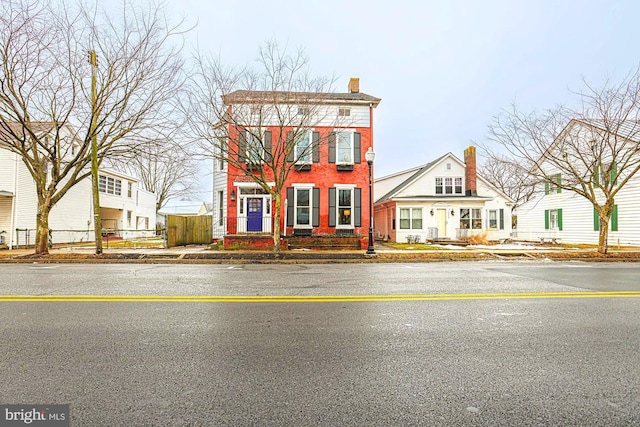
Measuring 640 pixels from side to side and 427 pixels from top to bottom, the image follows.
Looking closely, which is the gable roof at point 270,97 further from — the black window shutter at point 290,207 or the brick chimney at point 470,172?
the brick chimney at point 470,172

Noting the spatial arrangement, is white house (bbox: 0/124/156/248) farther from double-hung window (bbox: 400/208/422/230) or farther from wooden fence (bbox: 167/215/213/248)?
double-hung window (bbox: 400/208/422/230)

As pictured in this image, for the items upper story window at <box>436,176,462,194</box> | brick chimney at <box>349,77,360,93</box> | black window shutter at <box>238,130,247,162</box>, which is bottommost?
upper story window at <box>436,176,462,194</box>

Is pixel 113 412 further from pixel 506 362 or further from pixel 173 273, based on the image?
pixel 173 273

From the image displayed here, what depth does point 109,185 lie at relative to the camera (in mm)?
28562

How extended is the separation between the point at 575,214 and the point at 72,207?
111ft

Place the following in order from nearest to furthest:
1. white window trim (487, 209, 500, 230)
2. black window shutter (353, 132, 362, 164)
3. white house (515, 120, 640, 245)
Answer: white house (515, 120, 640, 245)
black window shutter (353, 132, 362, 164)
white window trim (487, 209, 500, 230)

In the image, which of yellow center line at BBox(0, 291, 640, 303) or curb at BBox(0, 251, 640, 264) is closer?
yellow center line at BBox(0, 291, 640, 303)

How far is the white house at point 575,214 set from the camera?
64.3 ft

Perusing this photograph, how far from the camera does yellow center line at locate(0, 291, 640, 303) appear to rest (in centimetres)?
618

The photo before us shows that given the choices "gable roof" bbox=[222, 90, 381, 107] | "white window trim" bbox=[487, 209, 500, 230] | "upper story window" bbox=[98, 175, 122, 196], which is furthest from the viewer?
"upper story window" bbox=[98, 175, 122, 196]

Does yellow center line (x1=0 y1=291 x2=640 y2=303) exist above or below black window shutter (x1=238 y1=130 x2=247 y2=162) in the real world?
below

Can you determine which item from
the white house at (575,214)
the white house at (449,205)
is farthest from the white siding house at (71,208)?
the white house at (575,214)

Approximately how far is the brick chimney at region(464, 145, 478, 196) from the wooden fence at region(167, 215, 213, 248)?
59.6ft

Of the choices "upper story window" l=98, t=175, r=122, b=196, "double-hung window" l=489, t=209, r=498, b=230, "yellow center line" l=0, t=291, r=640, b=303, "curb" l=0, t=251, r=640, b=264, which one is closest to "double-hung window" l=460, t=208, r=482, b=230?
"double-hung window" l=489, t=209, r=498, b=230
